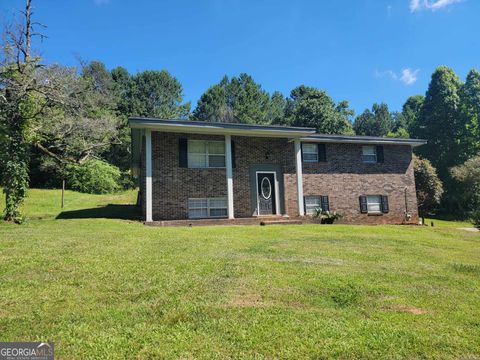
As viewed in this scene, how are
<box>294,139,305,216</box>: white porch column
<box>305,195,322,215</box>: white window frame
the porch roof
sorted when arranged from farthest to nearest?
<box>305,195,322,215</box>: white window frame
<box>294,139,305,216</box>: white porch column
the porch roof

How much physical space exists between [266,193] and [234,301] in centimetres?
1240

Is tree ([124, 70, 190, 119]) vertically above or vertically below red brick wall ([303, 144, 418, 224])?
above

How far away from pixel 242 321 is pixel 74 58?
33871mm

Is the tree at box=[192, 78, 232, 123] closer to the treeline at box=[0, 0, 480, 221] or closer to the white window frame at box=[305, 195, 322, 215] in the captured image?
the treeline at box=[0, 0, 480, 221]

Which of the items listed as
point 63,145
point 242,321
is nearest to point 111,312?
point 242,321

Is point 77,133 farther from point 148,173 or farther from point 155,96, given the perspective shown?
point 155,96

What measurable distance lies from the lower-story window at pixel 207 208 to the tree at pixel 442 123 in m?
29.4

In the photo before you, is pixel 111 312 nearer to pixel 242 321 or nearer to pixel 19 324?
pixel 19 324

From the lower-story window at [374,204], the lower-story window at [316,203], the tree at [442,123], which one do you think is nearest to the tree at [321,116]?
the tree at [442,123]

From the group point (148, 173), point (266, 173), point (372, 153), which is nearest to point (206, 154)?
point (148, 173)

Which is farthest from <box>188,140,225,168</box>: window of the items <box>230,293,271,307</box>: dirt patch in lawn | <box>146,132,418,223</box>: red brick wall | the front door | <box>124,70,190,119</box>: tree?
<box>124,70,190,119</box>: tree

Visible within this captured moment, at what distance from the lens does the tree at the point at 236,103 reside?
49.2 meters

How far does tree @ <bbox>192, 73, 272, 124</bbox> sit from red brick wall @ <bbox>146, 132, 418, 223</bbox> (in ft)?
97.9

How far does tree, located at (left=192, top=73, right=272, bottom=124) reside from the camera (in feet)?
161
